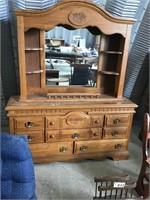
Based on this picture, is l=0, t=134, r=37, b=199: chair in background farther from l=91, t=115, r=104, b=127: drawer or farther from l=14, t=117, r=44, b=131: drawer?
l=91, t=115, r=104, b=127: drawer

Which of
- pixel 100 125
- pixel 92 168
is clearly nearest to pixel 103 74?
pixel 100 125

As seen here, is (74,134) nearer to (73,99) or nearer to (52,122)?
(52,122)

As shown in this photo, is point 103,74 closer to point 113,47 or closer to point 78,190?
point 113,47

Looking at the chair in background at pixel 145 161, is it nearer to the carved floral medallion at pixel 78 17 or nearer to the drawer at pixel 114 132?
the drawer at pixel 114 132

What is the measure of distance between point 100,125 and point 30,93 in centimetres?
91

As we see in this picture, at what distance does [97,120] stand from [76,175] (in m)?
0.65

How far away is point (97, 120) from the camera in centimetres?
214

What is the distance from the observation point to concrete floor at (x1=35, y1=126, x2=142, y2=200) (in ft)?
5.97

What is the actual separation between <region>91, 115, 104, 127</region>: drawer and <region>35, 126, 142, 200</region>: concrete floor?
507mm

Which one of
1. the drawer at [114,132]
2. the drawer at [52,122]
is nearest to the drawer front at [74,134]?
the drawer at [52,122]

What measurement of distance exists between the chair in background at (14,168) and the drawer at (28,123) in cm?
70

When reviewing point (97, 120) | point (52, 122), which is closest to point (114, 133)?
point (97, 120)

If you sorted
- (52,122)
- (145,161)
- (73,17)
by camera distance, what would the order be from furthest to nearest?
1. (52,122)
2. (73,17)
3. (145,161)

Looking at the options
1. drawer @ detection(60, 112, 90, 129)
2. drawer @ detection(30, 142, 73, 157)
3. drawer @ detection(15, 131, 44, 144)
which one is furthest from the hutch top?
drawer @ detection(30, 142, 73, 157)
